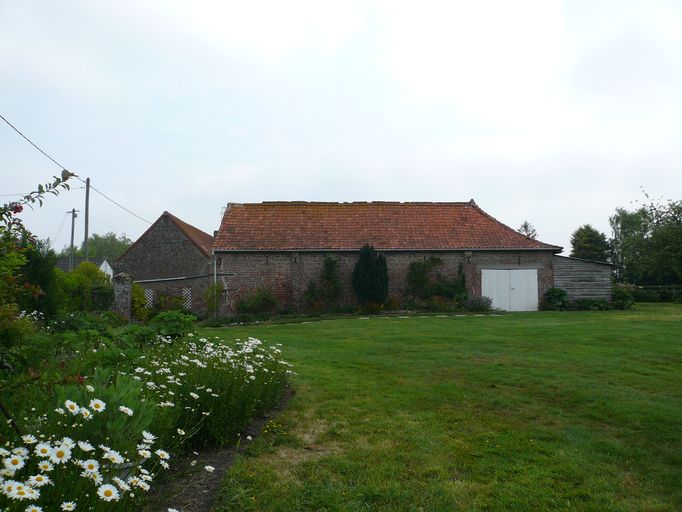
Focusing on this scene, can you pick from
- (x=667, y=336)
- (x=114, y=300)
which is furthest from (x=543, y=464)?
(x=114, y=300)

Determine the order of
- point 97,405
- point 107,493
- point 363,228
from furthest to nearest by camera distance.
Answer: point 363,228 → point 97,405 → point 107,493

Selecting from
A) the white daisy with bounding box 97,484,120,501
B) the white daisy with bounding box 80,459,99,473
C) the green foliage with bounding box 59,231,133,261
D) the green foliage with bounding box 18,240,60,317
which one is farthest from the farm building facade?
the green foliage with bounding box 59,231,133,261

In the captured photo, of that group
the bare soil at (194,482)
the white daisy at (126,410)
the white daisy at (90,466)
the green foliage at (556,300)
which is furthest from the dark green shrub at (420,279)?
the white daisy at (90,466)

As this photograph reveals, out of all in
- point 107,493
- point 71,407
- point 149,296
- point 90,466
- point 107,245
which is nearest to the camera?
point 107,493

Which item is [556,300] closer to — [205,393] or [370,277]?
[370,277]

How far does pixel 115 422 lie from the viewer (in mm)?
2998

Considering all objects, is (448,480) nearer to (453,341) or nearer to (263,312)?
(453,341)

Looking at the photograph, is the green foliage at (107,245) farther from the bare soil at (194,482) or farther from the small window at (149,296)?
the bare soil at (194,482)

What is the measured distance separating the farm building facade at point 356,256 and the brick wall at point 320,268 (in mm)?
42

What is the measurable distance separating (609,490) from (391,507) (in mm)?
1567

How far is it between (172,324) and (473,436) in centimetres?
476

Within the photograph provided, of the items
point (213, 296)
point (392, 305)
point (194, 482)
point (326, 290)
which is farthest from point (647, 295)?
point (194, 482)

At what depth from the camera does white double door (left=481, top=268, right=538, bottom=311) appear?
22578 mm

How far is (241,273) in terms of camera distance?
72.0 ft
